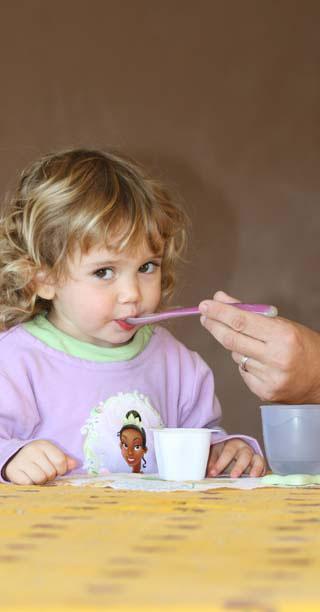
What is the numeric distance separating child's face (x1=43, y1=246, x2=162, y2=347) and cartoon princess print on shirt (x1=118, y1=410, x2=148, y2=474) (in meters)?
0.13

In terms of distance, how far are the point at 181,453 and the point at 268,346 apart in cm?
24

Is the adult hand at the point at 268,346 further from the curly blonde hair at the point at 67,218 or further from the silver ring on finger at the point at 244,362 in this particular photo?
the curly blonde hair at the point at 67,218

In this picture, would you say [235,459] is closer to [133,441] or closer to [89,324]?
[133,441]

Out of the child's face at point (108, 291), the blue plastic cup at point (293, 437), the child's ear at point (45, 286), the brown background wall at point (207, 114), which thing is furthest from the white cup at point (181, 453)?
the brown background wall at point (207, 114)

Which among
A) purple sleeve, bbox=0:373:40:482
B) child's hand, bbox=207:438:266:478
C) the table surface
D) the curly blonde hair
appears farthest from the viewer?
the curly blonde hair

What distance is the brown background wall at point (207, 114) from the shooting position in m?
3.03

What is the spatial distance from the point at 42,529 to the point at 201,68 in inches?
106

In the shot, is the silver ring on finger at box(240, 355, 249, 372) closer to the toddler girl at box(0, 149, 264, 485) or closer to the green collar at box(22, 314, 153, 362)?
the toddler girl at box(0, 149, 264, 485)

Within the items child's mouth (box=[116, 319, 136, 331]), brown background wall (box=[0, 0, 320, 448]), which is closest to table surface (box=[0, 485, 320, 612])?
child's mouth (box=[116, 319, 136, 331])

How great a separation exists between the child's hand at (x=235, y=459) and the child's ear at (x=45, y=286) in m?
0.36

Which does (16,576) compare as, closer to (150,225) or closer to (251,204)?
(150,225)

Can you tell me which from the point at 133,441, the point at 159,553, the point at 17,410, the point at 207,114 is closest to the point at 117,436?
the point at 133,441

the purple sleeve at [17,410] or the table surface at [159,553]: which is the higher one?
the purple sleeve at [17,410]

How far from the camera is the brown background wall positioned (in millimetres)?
3029
